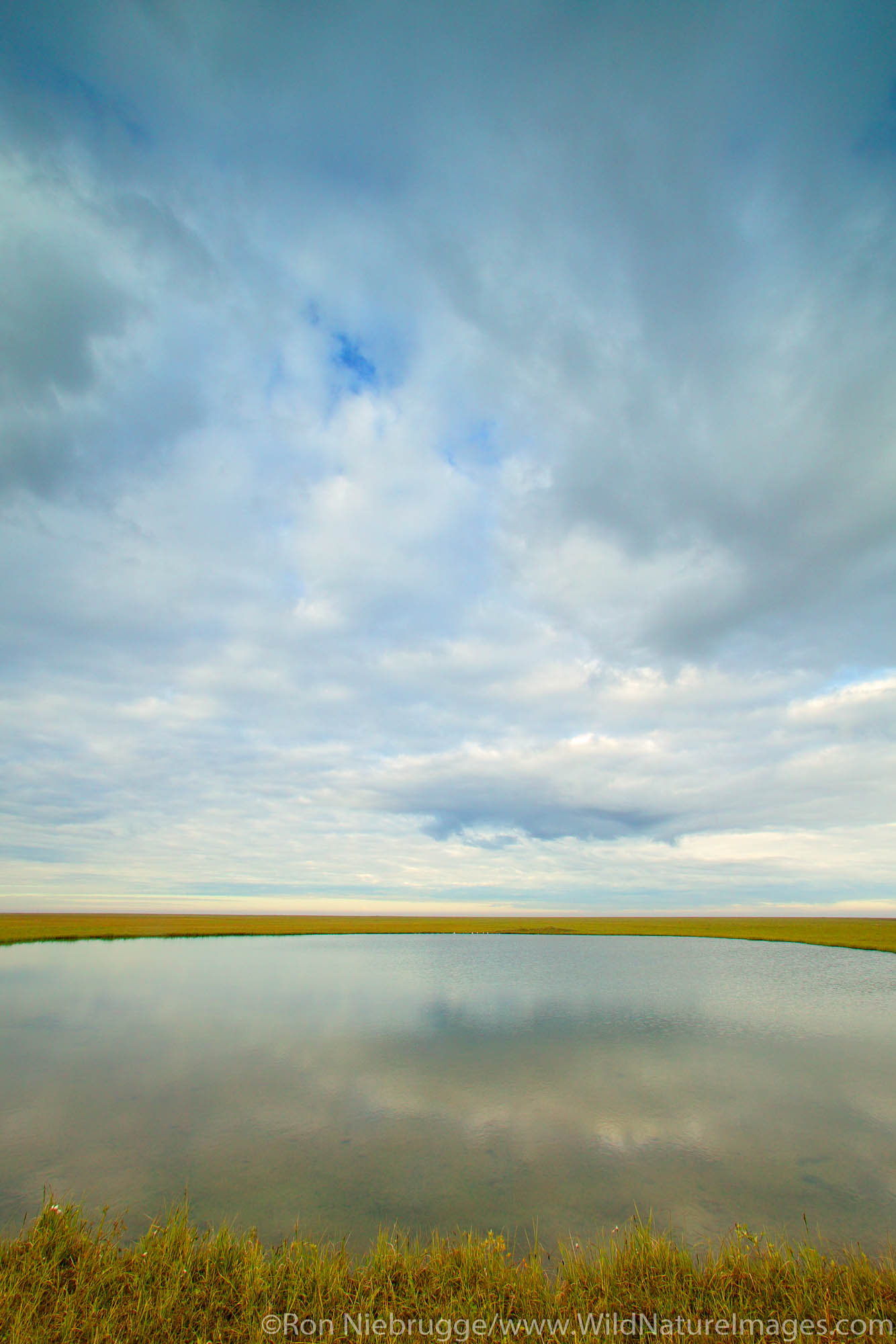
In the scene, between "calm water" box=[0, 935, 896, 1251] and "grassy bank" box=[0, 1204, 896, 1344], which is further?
"calm water" box=[0, 935, 896, 1251]

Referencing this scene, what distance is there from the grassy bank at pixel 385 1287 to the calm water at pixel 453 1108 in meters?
1.65

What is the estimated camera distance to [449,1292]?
7238 mm

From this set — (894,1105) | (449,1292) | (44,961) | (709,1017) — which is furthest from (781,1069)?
(44,961)

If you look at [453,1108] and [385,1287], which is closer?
[385,1287]

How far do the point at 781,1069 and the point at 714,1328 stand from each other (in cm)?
1483

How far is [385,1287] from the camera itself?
287 inches

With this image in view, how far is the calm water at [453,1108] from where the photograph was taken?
10281mm

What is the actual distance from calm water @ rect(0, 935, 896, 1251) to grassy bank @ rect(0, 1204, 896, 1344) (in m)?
1.65

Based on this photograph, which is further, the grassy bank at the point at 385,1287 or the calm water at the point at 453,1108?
the calm water at the point at 453,1108

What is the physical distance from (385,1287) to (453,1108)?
324 inches

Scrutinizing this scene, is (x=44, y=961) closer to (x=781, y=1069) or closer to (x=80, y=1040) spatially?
(x=80, y=1040)

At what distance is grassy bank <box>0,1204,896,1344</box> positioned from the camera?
259 inches

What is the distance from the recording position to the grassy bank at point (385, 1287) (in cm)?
657

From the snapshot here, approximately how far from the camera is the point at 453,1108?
14.8m
